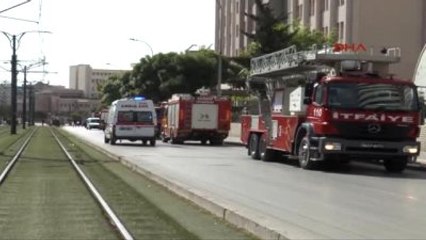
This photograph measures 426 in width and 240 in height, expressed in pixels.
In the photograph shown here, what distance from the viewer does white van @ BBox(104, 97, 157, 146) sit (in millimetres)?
42094

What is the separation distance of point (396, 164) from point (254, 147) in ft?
22.3

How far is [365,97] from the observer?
871 inches

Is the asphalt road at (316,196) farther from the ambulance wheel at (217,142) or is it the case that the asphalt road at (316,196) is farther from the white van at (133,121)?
the ambulance wheel at (217,142)

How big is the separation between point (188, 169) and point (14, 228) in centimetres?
→ 1259

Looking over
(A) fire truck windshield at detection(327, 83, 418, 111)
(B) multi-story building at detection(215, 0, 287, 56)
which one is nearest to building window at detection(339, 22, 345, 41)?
(B) multi-story building at detection(215, 0, 287, 56)

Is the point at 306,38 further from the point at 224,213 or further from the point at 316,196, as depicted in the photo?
the point at 224,213

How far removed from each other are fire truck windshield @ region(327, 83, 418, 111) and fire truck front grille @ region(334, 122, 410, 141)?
0.51 m

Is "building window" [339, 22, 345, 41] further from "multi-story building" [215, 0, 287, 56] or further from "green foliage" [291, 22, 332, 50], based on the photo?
"multi-story building" [215, 0, 287, 56]

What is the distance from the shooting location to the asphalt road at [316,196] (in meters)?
10.7

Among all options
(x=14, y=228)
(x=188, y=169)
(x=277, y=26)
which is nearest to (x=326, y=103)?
(x=188, y=169)

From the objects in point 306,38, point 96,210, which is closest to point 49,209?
point 96,210

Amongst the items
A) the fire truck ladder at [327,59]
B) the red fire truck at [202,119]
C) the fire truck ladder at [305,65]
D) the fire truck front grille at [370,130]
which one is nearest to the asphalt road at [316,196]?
the fire truck front grille at [370,130]

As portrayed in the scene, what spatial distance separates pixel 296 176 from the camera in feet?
67.9

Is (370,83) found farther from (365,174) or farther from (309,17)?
(309,17)
